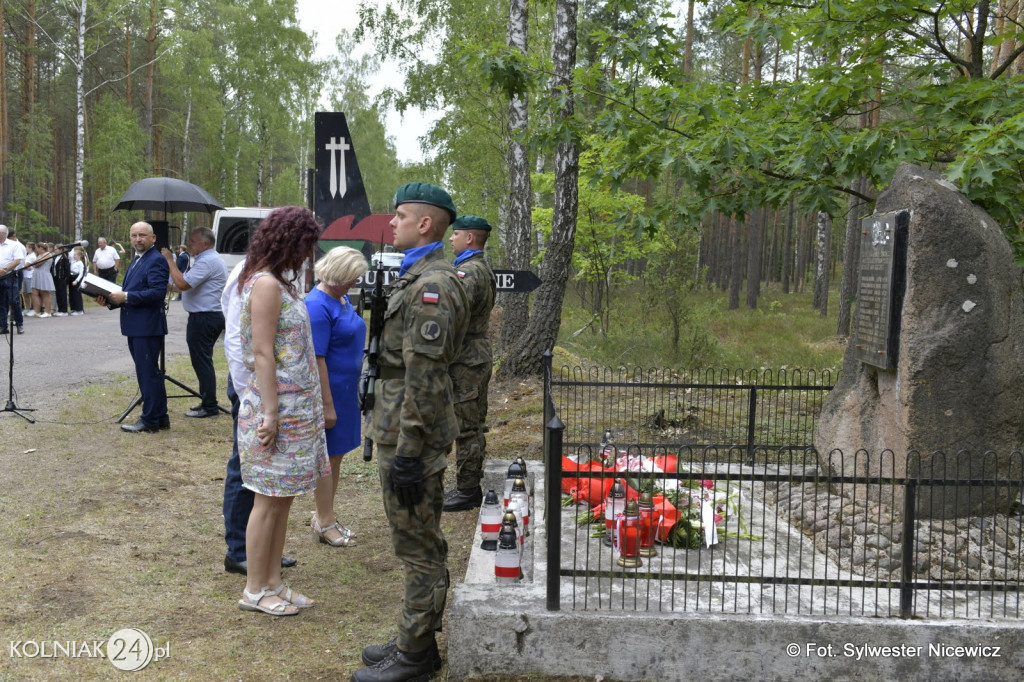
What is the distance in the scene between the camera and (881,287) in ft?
17.6

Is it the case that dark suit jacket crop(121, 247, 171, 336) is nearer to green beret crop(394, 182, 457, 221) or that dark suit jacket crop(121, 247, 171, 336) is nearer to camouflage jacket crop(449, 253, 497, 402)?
camouflage jacket crop(449, 253, 497, 402)

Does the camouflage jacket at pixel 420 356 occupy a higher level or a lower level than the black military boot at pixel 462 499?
higher

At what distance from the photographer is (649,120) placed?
22.0 feet

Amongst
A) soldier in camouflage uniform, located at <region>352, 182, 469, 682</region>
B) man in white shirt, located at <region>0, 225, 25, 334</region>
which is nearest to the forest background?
soldier in camouflage uniform, located at <region>352, 182, 469, 682</region>

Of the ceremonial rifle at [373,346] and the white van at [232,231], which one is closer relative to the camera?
the ceremonial rifle at [373,346]

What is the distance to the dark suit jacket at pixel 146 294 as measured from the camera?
757 centimetres

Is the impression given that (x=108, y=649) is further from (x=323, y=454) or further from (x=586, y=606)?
(x=586, y=606)

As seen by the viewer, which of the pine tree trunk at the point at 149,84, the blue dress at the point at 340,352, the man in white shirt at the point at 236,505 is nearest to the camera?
the man in white shirt at the point at 236,505

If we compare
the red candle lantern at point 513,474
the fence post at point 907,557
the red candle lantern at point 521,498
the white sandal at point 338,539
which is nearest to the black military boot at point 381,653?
the red candle lantern at point 521,498

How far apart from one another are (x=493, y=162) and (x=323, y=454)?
19.8 m

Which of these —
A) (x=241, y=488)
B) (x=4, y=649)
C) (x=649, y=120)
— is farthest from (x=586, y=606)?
(x=649, y=120)

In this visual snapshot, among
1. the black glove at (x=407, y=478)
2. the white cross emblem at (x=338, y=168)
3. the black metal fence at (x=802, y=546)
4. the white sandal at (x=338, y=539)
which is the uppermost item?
the white cross emblem at (x=338, y=168)

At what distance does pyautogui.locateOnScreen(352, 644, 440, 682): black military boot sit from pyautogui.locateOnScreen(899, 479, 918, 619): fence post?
214 cm

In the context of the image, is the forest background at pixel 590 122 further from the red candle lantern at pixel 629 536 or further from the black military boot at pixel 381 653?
the black military boot at pixel 381 653
